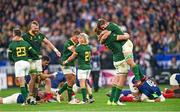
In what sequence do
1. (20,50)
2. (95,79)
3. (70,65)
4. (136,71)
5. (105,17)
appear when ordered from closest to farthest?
(136,71)
(20,50)
(70,65)
(95,79)
(105,17)

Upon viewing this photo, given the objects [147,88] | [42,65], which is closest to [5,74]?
[42,65]

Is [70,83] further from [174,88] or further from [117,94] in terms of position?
[174,88]

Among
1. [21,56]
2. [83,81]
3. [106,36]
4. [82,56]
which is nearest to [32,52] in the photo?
[21,56]

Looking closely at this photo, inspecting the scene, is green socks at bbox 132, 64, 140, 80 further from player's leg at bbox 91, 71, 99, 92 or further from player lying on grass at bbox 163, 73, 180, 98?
player's leg at bbox 91, 71, 99, 92

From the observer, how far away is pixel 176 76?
2553 cm

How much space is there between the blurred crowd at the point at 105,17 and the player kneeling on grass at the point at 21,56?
14.6 metres

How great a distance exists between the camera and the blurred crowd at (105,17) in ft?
129

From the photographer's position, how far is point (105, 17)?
4228cm

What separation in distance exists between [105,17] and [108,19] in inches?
15.8

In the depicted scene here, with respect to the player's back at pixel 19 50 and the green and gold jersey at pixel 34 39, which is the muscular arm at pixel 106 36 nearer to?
the player's back at pixel 19 50

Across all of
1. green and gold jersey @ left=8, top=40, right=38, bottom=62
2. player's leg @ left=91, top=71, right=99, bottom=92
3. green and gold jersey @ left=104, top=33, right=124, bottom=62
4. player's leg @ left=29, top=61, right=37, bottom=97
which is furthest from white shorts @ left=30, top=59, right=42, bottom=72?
player's leg @ left=91, top=71, right=99, bottom=92

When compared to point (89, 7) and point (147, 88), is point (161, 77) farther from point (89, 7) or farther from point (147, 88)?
point (147, 88)

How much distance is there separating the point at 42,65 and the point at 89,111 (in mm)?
5767

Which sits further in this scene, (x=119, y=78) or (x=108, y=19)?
(x=108, y=19)
